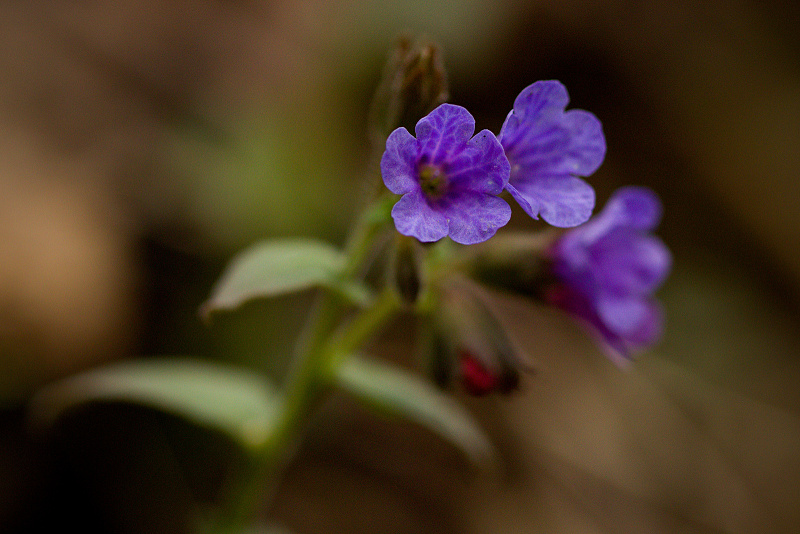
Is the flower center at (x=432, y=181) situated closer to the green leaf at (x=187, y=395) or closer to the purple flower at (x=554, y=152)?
the purple flower at (x=554, y=152)

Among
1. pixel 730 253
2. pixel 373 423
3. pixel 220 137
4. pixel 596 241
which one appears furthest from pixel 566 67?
pixel 596 241

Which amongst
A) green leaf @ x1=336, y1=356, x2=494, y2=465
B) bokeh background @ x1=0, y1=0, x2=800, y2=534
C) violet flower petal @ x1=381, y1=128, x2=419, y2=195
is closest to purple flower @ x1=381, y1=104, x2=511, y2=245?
violet flower petal @ x1=381, y1=128, x2=419, y2=195

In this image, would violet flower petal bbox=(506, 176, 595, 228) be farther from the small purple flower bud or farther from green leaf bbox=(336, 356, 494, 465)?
green leaf bbox=(336, 356, 494, 465)

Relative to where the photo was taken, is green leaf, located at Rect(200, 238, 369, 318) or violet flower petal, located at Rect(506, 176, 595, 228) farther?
green leaf, located at Rect(200, 238, 369, 318)

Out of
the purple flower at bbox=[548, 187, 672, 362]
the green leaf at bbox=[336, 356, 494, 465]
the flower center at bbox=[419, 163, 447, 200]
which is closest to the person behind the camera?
the flower center at bbox=[419, 163, 447, 200]

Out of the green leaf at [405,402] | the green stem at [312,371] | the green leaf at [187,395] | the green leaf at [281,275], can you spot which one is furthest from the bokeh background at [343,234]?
the green leaf at [281,275]

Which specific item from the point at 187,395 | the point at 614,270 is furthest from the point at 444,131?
the point at 187,395

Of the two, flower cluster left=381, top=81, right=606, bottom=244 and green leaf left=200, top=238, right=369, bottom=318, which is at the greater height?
flower cluster left=381, top=81, right=606, bottom=244
